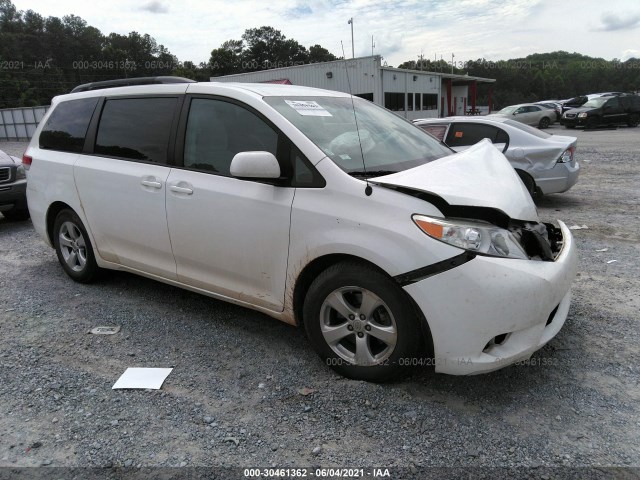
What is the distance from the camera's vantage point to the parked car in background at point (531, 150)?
7492mm

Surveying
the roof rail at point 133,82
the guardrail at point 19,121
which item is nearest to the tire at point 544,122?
the roof rail at point 133,82

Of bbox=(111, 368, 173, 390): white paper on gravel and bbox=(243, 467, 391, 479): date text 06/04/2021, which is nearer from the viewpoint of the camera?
bbox=(243, 467, 391, 479): date text 06/04/2021

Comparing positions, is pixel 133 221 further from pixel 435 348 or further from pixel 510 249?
pixel 510 249

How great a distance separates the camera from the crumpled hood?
2674mm

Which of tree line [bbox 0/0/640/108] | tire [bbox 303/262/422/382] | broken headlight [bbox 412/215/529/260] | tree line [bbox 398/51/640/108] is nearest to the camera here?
broken headlight [bbox 412/215/529/260]

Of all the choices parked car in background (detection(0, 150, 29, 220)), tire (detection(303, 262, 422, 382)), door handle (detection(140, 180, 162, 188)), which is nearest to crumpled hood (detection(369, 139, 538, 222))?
tire (detection(303, 262, 422, 382))

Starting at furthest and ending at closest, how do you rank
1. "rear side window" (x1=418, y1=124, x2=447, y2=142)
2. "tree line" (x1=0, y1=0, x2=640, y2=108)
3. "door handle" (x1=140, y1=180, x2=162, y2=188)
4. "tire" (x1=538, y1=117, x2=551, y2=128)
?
"tree line" (x1=0, y1=0, x2=640, y2=108) → "tire" (x1=538, y1=117, x2=551, y2=128) → "rear side window" (x1=418, y1=124, x2=447, y2=142) → "door handle" (x1=140, y1=180, x2=162, y2=188)

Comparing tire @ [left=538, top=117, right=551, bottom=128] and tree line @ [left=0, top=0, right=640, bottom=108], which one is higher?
tree line @ [left=0, top=0, right=640, bottom=108]

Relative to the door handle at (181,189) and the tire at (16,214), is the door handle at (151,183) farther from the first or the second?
the tire at (16,214)

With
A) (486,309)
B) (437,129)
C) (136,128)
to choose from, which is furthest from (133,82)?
(437,129)

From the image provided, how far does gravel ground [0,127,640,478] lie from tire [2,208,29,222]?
4338 millimetres

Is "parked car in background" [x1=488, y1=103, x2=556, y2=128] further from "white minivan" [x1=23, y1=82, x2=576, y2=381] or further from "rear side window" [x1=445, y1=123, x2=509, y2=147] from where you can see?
"white minivan" [x1=23, y1=82, x2=576, y2=381]

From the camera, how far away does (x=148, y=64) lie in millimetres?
59156

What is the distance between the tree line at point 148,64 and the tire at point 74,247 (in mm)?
33090
